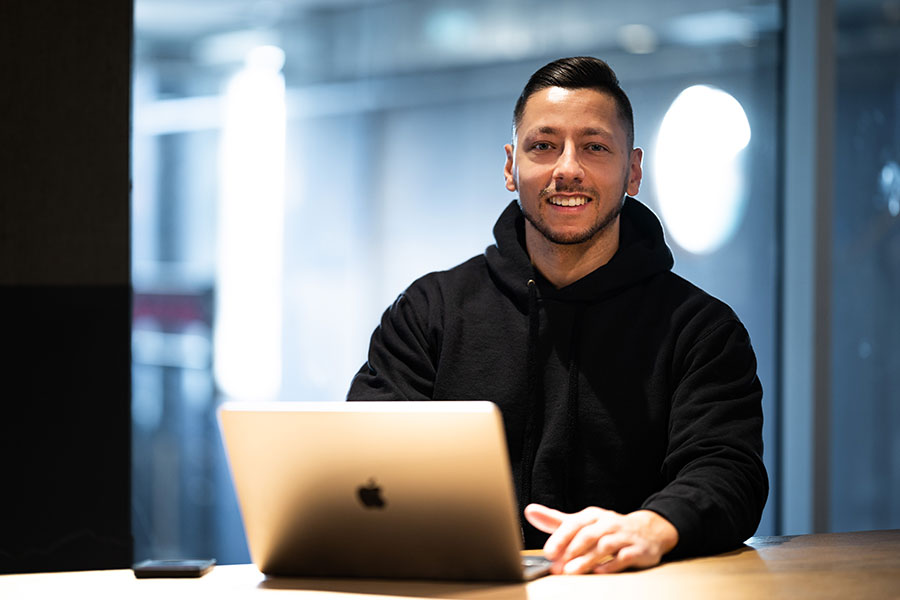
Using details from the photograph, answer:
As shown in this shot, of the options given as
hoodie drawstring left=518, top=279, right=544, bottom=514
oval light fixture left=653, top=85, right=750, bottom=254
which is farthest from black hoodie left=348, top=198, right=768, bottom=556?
oval light fixture left=653, top=85, right=750, bottom=254

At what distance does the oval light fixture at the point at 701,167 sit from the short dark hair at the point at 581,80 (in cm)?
164

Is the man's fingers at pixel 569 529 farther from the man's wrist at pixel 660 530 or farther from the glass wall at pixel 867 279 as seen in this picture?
the glass wall at pixel 867 279

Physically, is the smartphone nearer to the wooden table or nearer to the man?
the wooden table

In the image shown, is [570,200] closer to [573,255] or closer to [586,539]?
[573,255]

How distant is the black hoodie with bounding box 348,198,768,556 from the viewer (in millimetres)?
1818

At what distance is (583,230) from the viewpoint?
1.94m

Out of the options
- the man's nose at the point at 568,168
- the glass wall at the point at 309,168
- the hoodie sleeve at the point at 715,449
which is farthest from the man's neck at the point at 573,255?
the glass wall at the point at 309,168

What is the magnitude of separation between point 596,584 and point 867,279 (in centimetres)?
279

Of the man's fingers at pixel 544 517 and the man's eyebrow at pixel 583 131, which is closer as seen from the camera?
the man's fingers at pixel 544 517

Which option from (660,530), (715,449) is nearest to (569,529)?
(660,530)

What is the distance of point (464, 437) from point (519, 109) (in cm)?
96

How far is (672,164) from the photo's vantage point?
359 centimetres

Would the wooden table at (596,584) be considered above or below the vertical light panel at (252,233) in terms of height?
below

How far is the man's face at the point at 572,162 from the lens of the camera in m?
1.91
